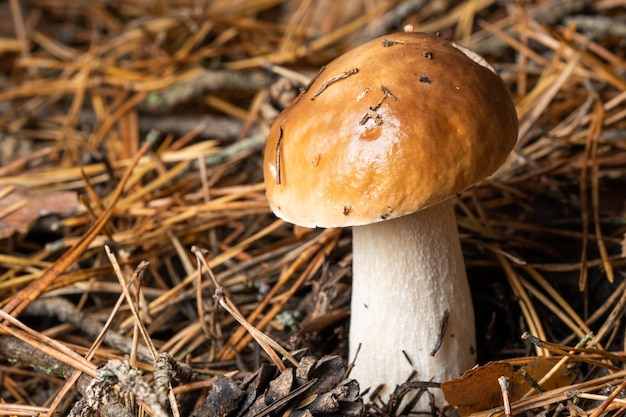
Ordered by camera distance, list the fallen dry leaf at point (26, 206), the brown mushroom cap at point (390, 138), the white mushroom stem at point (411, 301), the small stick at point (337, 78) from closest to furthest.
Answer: the brown mushroom cap at point (390, 138), the small stick at point (337, 78), the white mushroom stem at point (411, 301), the fallen dry leaf at point (26, 206)

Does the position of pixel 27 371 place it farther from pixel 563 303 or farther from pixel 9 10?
pixel 9 10

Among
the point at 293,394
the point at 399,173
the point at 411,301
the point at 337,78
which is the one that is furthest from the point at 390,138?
the point at 293,394

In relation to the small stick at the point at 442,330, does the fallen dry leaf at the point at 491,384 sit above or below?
below

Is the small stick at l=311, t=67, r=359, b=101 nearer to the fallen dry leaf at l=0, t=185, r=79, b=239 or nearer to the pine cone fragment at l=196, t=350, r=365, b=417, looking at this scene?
the pine cone fragment at l=196, t=350, r=365, b=417

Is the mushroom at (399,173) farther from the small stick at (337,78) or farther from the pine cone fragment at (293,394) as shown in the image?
the pine cone fragment at (293,394)

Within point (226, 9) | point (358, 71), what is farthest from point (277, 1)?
point (358, 71)

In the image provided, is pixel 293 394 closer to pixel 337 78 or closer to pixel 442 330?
pixel 442 330

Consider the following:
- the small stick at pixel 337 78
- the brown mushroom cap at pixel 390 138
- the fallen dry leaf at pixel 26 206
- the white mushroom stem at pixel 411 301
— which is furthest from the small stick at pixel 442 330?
the fallen dry leaf at pixel 26 206
